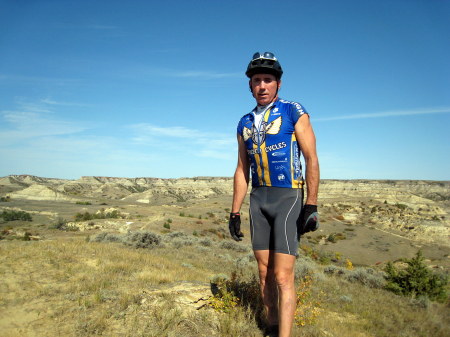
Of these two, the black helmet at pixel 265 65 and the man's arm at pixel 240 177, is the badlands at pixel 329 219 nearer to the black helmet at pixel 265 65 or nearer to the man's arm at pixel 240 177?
the man's arm at pixel 240 177

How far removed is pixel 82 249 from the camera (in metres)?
7.48

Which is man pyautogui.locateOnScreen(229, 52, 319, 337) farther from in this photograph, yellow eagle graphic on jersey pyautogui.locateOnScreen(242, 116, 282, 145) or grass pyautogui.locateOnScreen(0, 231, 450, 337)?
grass pyautogui.locateOnScreen(0, 231, 450, 337)

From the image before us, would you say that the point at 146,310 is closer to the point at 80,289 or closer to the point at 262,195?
the point at 80,289

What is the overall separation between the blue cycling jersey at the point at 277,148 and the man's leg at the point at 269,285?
793 mm

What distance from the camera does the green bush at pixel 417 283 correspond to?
787 cm

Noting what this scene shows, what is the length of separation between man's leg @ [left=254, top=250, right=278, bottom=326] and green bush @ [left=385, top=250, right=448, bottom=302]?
6473mm

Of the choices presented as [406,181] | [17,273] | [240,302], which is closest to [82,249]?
[17,273]

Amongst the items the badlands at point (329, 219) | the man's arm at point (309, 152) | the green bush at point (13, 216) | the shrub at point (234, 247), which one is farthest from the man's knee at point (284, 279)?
the green bush at point (13, 216)

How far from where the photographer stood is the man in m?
2.79

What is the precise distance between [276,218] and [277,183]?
35 cm

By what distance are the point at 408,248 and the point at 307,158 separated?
119 ft

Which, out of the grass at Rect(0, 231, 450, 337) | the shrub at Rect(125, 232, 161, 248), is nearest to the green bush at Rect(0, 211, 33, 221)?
the shrub at Rect(125, 232, 161, 248)

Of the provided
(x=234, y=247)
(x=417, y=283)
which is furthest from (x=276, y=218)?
(x=234, y=247)

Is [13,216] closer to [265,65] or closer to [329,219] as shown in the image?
[265,65]
